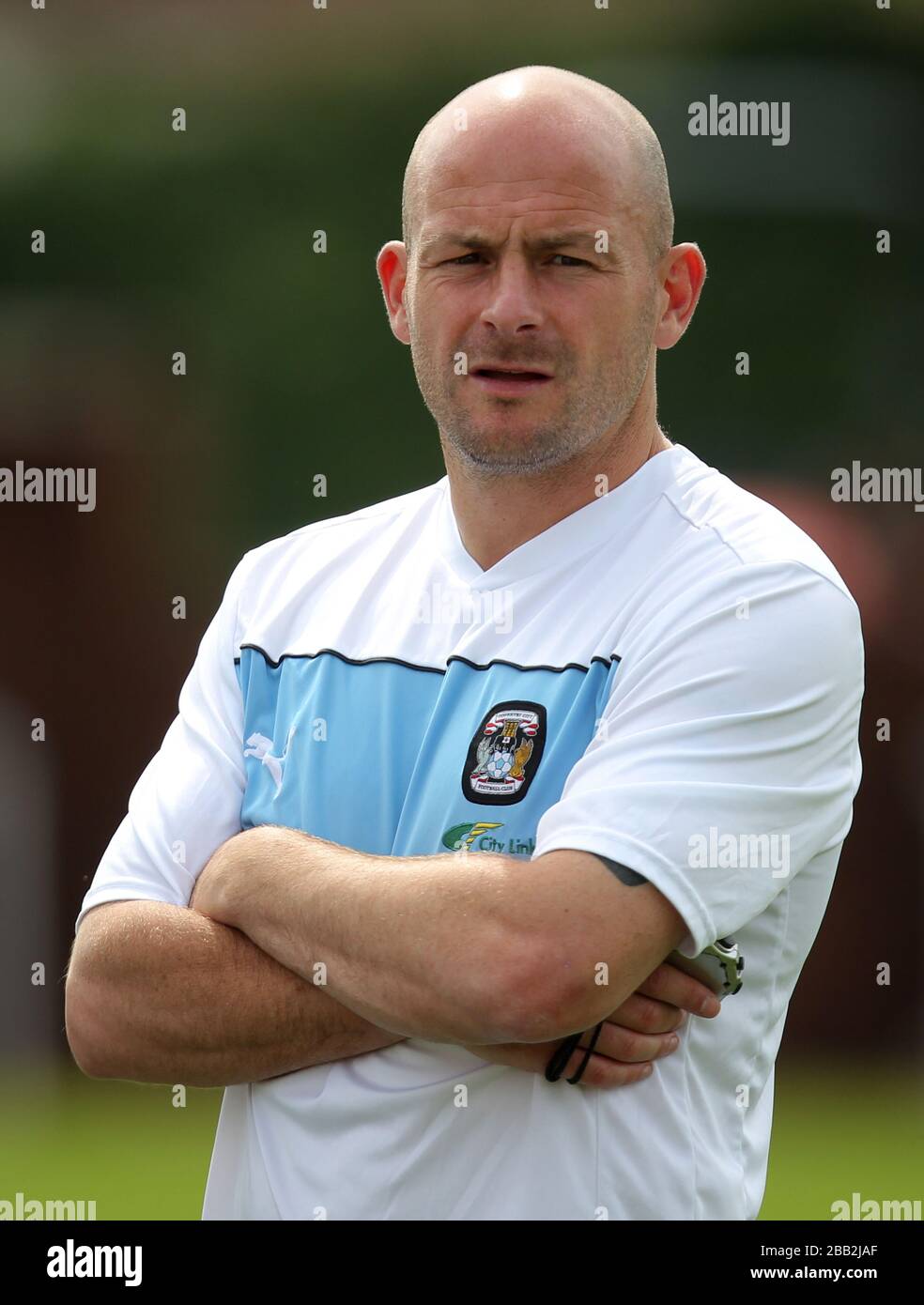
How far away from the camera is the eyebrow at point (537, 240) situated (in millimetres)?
1933

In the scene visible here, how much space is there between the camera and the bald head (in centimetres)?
195

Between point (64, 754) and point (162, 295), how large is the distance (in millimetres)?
1743

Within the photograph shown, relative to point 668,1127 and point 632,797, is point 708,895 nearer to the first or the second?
point 632,797

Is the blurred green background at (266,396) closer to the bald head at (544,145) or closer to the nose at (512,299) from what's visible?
the bald head at (544,145)

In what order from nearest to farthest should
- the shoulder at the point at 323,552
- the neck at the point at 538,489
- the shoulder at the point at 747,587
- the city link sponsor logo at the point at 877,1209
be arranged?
the shoulder at the point at 747,587 → the neck at the point at 538,489 → the shoulder at the point at 323,552 → the city link sponsor logo at the point at 877,1209

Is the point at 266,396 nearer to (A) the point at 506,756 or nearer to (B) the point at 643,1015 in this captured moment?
(A) the point at 506,756

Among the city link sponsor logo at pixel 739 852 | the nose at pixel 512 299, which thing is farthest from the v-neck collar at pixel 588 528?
the city link sponsor logo at pixel 739 852

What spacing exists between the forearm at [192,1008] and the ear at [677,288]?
990mm

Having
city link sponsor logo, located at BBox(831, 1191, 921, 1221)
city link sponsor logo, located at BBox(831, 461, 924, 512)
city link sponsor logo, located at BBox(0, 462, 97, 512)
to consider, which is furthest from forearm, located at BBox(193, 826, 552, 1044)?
city link sponsor logo, located at BBox(831, 461, 924, 512)

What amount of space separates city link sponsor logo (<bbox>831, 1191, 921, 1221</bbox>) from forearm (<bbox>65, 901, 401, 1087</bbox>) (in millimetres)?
1046

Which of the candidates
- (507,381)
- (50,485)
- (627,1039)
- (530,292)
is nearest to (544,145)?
(530,292)

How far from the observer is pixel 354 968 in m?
1.72

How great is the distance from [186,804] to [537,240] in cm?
84
